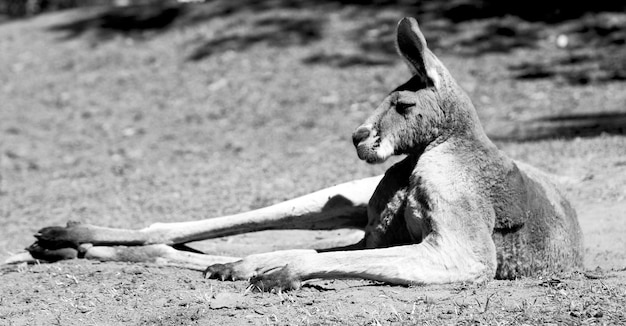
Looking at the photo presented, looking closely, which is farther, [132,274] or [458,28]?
[458,28]

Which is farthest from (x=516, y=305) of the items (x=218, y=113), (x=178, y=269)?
(x=218, y=113)

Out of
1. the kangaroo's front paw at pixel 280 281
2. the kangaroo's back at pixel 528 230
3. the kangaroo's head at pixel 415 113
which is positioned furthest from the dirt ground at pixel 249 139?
the kangaroo's head at pixel 415 113

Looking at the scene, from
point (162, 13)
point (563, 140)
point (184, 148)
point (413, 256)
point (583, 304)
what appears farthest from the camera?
point (162, 13)

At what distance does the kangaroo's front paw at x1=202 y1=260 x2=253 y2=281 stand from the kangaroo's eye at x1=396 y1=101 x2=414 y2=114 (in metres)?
1.00

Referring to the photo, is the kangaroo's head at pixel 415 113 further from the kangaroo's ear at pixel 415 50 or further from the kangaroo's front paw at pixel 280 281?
the kangaroo's front paw at pixel 280 281

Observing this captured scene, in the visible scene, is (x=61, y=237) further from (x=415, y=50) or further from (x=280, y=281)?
(x=415, y=50)

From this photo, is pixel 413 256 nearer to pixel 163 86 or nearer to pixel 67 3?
pixel 163 86

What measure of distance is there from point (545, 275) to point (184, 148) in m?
5.56

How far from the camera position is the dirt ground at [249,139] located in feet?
12.3

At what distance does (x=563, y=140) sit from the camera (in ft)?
25.2

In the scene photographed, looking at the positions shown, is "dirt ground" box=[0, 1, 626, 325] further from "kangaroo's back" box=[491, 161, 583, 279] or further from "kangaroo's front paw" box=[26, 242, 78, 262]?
"kangaroo's back" box=[491, 161, 583, 279]

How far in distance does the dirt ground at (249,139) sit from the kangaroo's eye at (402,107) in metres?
0.78

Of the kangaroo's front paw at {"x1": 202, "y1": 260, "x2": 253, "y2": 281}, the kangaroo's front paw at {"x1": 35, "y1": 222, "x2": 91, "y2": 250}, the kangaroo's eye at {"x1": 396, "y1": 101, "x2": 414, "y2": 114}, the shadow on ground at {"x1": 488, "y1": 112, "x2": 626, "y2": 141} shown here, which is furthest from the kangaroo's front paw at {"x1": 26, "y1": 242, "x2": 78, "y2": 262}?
the shadow on ground at {"x1": 488, "y1": 112, "x2": 626, "y2": 141}

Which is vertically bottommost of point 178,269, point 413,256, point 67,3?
point 67,3
